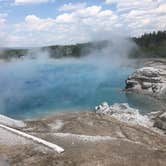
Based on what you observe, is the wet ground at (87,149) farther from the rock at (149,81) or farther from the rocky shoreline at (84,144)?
the rock at (149,81)

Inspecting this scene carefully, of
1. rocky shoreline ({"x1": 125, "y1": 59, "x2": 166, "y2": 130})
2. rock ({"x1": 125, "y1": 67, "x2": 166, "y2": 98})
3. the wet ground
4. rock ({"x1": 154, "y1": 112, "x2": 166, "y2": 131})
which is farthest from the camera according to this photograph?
rock ({"x1": 125, "y1": 67, "x2": 166, "y2": 98})

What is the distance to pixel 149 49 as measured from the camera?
155 meters

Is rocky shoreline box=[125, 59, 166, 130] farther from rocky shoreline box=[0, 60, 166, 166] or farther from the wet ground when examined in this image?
the wet ground

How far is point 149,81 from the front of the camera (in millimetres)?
83625

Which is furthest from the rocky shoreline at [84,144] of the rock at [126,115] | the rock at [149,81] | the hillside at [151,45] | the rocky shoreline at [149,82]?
the hillside at [151,45]

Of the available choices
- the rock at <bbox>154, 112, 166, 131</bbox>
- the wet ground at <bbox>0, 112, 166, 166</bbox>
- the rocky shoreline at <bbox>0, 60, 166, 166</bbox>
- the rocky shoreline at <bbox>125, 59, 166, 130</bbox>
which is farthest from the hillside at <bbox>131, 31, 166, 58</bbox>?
the wet ground at <bbox>0, 112, 166, 166</bbox>

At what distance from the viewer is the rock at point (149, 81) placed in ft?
260

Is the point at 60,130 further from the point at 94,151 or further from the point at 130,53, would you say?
the point at 130,53

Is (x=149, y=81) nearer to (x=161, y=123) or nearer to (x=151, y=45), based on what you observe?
(x=161, y=123)

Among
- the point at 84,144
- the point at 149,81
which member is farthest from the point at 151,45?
the point at 84,144

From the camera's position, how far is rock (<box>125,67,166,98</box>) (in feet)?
260

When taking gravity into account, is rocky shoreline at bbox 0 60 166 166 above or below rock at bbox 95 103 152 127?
above

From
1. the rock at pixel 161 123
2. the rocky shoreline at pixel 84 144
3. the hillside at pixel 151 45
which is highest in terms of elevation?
the hillside at pixel 151 45

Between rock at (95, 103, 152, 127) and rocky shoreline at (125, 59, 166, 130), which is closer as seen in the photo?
rock at (95, 103, 152, 127)
